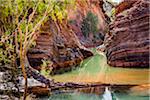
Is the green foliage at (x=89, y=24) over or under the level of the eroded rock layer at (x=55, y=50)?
over

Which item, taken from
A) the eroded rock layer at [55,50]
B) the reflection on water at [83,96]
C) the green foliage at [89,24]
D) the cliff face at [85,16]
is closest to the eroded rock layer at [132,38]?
the eroded rock layer at [55,50]

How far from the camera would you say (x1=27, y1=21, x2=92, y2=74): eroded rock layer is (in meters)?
15.9

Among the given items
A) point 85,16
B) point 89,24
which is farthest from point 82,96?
point 89,24

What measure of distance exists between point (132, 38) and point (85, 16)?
19246 millimetres

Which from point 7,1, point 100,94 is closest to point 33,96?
point 100,94

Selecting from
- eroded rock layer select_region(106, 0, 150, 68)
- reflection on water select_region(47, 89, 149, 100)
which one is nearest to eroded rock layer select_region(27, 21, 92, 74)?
eroded rock layer select_region(106, 0, 150, 68)

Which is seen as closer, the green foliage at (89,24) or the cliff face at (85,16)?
the cliff face at (85,16)

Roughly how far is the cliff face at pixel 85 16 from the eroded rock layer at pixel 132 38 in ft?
50.9

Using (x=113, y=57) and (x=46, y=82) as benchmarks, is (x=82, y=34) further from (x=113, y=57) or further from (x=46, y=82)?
(x=46, y=82)

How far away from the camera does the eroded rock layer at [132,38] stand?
1523 cm

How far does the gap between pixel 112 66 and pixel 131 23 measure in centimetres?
245

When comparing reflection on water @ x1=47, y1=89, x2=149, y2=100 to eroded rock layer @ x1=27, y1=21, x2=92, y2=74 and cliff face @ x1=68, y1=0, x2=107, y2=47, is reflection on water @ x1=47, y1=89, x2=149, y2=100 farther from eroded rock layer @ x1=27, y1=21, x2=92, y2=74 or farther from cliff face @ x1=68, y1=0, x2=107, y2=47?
cliff face @ x1=68, y1=0, x2=107, y2=47

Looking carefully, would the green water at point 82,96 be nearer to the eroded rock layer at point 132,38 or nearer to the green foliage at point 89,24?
the eroded rock layer at point 132,38

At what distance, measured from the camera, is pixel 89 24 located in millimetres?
35156
